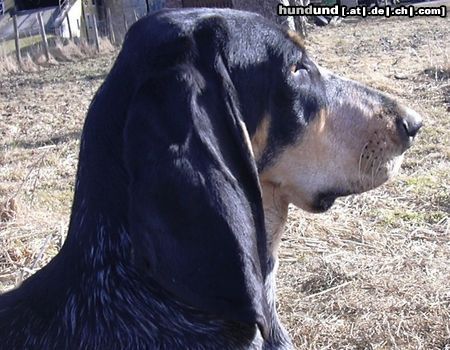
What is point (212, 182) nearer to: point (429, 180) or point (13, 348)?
point (13, 348)

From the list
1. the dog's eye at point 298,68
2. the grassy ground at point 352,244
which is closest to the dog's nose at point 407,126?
the dog's eye at point 298,68

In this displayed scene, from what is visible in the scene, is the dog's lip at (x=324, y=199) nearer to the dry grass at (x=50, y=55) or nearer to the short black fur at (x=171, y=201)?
the short black fur at (x=171, y=201)

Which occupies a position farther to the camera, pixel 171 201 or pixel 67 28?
pixel 67 28

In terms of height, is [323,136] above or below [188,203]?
below

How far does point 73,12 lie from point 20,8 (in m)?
3.51

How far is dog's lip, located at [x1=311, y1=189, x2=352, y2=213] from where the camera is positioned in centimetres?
298

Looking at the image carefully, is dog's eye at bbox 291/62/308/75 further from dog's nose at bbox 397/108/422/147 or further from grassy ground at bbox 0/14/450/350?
grassy ground at bbox 0/14/450/350

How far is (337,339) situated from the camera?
4.23m

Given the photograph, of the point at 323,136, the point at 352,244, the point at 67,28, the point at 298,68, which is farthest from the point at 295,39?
the point at 67,28

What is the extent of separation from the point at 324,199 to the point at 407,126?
469 millimetres

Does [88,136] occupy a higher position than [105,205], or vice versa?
[88,136]

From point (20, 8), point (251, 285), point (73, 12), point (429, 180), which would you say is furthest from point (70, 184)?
point (20, 8)

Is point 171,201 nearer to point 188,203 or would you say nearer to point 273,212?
point 188,203

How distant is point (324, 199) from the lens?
118 inches
